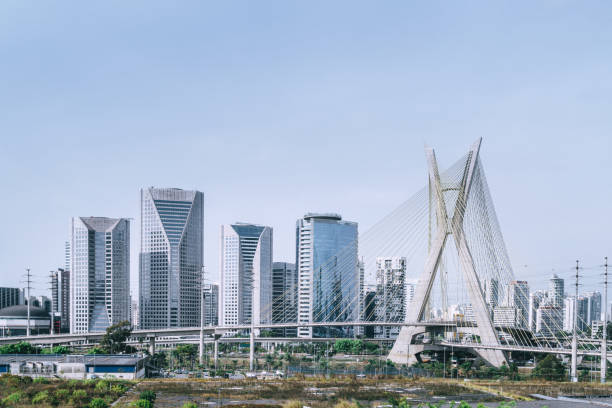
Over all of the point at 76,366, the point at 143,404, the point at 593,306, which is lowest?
the point at 593,306

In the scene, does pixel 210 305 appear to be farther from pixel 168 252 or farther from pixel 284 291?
pixel 168 252

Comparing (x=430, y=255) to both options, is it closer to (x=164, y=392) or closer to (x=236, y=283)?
(x=164, y=392)

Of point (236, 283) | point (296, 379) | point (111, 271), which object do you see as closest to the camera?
point (296, 379)

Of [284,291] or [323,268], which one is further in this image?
[284,291]

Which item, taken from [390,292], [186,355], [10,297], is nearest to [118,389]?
[186,355]

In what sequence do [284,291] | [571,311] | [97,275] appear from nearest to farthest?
1. [97,275]
2. [571,311]
3. [284,291]

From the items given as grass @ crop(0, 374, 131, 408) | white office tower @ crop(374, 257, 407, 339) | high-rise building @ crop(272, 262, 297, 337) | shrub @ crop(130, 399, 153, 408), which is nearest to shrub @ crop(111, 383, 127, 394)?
grass @ crop(0, 374, 131, 408)

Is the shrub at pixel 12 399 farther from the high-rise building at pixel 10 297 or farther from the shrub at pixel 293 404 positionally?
the high-rise building at pixel 10 297

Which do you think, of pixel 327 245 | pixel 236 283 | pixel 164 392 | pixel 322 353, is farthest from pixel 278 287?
pixel 164 392
